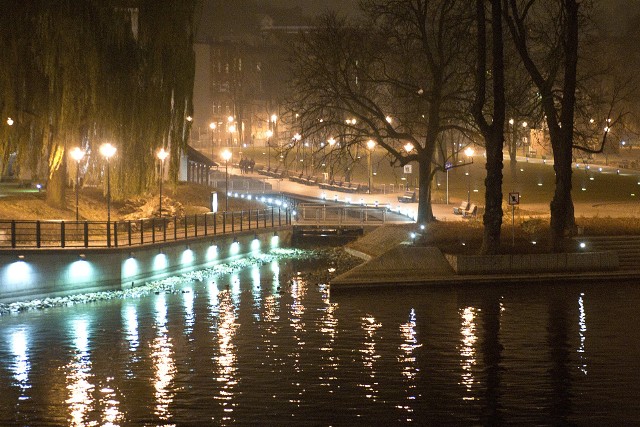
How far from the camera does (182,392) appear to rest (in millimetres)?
22219

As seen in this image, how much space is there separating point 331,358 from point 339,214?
3041 cm

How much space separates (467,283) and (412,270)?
2156mm

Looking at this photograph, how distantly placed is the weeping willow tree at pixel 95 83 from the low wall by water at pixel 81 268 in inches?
170

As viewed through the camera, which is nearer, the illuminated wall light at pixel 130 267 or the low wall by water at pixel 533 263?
the illuminated wall light at pixel 130 267

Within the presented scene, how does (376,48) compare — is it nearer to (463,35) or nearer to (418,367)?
(463,35)

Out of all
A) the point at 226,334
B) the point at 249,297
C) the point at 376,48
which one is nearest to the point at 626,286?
the point at 249,297

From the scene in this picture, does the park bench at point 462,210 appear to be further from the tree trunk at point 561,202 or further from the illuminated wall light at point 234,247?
the tree trunk at point 561,202

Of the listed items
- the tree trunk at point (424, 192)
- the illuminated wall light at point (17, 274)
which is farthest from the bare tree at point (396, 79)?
the illuminated wall light at point (17, 274)

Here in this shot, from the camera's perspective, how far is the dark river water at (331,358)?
20.8 metres

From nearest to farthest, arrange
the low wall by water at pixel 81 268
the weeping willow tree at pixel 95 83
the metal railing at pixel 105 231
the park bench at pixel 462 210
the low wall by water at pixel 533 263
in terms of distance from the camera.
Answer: the low wall by water at pixel 81 268
the metal railing at pixel 105 231
the low wall by water at pixel 533 263
the weeping willow tree at pixel 95 83
the park bench at pixel 462 210

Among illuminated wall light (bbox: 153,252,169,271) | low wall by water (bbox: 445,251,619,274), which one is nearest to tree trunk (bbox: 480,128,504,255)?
low wall by water (bbox: 445,251,619,274)

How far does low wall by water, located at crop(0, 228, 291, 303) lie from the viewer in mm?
35125

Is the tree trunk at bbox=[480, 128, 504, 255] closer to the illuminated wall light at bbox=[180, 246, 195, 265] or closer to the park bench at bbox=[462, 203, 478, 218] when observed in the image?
the illuminated wall light at bbox=[180, 246, 195, 265]

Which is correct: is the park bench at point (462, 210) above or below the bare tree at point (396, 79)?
below
